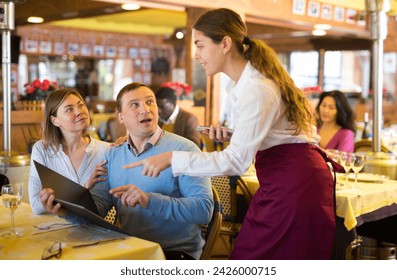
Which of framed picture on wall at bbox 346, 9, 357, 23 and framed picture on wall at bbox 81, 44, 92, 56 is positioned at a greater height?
framed picture on wall at bbox 346, 9, 357, 23

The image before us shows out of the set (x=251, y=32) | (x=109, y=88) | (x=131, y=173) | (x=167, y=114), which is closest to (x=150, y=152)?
(x=131, y=173)

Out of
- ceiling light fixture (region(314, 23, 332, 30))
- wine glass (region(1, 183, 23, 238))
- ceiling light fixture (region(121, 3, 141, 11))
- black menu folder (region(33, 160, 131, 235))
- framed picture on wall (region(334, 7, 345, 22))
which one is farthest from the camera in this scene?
framed picture on wall (region(334, 7, 345, 22))

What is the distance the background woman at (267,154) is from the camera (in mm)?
1950

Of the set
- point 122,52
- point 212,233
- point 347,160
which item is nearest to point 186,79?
point 347,160

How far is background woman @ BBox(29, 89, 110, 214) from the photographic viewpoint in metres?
2.73

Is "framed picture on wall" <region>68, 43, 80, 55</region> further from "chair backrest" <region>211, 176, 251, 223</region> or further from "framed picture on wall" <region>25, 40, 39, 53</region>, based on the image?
"chair backrest" <region>211, 176, 251, 223</region>

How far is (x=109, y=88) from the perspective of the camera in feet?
43.1

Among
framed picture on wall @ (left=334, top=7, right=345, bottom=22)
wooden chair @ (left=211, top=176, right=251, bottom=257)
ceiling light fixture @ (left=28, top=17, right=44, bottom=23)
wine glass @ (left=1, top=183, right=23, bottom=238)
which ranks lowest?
wooden chair @ (left=211, top=176, right=251, bottom=257)

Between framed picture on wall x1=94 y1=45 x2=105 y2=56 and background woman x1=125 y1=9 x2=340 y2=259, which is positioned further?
framed picture on wall x1=94 y1=45 x2=105 y2=56

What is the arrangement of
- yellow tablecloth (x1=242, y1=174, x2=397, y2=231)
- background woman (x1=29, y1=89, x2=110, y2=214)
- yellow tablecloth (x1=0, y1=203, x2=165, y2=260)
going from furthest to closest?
yellow tablecloth (x1=242, y1=174, x2=397, y2=231)
background woman (x1=29, y1=89, x2=110, y2=214)
yellow tablecloth (x1=0, y1=203, x2=165, y2=260)

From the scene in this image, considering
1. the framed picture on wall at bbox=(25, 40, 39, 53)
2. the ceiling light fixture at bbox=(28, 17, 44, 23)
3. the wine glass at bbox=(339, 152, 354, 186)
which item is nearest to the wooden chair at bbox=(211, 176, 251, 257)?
the wine glass at bbox=(339, 152, 354, 186)

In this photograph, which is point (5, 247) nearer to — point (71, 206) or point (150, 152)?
point (71, 206)
